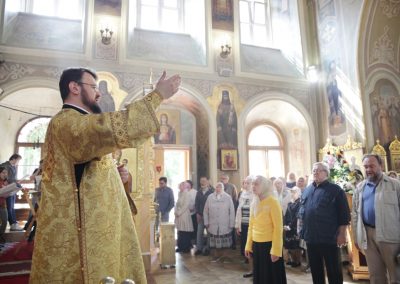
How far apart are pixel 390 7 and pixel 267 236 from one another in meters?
9.62

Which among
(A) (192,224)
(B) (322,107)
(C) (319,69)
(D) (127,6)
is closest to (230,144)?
(A) (192,224)

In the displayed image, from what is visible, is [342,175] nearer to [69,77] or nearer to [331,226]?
[331,226]

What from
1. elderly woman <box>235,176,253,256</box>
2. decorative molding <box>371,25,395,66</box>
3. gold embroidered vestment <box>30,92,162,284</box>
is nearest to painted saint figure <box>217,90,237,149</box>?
elderly woman <box>235,176,253,256</box>

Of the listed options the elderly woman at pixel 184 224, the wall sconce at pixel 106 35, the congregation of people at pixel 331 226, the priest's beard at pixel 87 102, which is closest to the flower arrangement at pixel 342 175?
the congregation of people at pixel 331 226

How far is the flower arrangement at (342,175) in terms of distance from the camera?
556cm

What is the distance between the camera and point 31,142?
1019 centimetres

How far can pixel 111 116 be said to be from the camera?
1.33m

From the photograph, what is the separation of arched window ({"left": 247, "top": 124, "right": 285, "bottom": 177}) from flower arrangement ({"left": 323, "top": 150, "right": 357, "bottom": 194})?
6147 mm

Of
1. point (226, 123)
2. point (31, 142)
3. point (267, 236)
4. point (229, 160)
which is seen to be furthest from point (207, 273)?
A: point (31, 142)

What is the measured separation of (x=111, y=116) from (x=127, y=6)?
928cm

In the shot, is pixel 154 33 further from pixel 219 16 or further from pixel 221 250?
pixel 221 250

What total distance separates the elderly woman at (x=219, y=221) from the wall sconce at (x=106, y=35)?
17.8 feet

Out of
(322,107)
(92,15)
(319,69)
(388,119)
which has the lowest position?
(388,119)

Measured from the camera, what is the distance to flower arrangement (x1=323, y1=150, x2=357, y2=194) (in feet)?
18.2
